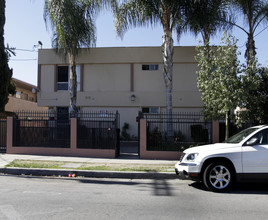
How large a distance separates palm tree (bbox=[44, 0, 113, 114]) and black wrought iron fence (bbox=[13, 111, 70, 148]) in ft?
13.1

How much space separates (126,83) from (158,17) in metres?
6.24

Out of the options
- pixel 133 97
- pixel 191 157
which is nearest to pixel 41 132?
pixel 133 97

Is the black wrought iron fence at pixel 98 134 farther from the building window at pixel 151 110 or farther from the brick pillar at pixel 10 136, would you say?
the building window at pixel 151 110

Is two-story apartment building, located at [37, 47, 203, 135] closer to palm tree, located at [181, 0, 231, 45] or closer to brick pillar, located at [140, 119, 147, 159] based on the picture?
palm tree, located at [181, 0, 231, 45]

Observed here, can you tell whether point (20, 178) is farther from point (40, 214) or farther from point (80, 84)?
point (80, 84)

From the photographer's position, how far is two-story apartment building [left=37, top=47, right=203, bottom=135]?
19.3m

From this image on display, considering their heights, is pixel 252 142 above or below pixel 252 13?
below

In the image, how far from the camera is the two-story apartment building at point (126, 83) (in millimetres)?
19328

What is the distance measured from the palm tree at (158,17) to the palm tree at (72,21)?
119 cm

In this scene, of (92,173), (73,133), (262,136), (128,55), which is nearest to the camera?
(262,136)

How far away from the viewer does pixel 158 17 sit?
14.6 metres

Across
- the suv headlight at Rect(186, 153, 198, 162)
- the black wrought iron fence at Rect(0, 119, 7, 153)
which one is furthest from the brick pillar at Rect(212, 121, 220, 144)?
the black wrought iron fence at Rect(0, 119, 7, 153)

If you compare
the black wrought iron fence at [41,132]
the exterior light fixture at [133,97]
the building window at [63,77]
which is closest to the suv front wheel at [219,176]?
the black wrought iron fence at [41,132]

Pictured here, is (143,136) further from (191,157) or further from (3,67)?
(3,67)
